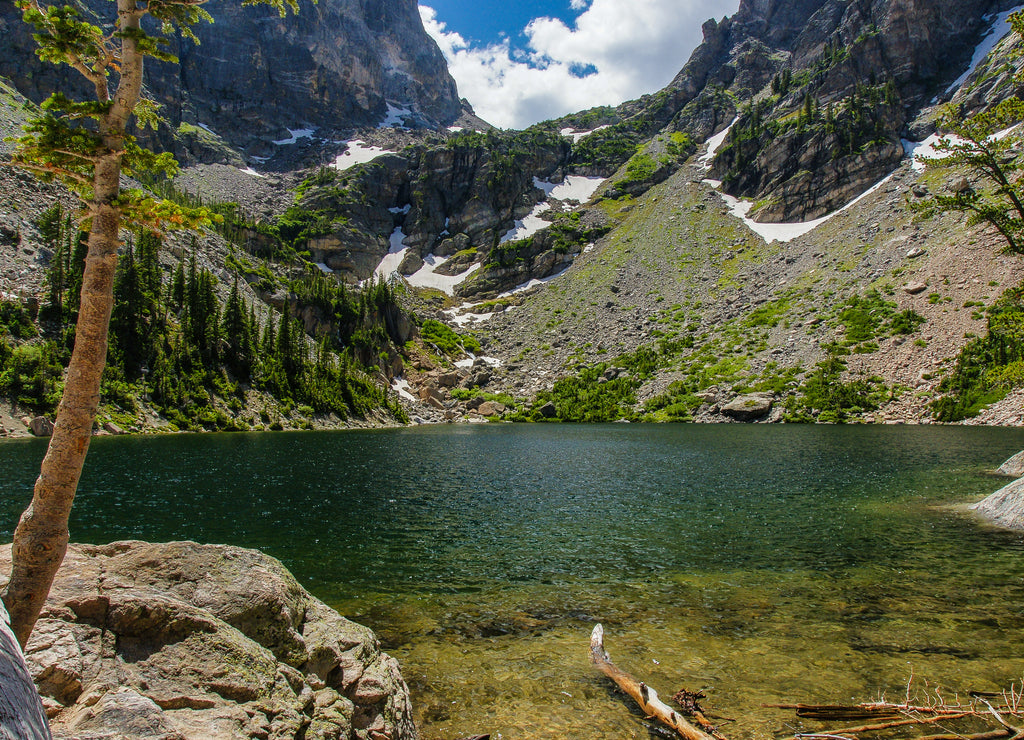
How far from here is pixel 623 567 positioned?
16797 millimetres

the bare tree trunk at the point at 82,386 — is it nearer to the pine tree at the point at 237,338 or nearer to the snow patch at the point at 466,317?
the pine tree at the point at 237,338

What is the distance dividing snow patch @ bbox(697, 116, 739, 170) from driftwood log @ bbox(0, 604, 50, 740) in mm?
197093

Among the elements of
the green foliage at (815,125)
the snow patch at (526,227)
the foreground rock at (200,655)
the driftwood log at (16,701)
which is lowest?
the foreground rock at (200,655)

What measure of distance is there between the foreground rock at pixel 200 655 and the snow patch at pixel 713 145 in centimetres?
19396

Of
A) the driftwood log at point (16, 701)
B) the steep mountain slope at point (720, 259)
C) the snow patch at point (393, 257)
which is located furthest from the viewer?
the snow patch at point (393, 257)

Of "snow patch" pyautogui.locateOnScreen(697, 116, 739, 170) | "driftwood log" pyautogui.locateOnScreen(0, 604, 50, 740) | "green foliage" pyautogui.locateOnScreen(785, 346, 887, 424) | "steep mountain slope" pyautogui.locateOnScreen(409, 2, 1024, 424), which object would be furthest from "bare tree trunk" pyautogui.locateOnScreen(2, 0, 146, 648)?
"snow patch" pyautogui.locateOnScreen(697, 116, 739, 170)

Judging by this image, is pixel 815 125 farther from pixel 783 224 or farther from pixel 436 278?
pixel 436 278

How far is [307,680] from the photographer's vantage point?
23.1ft

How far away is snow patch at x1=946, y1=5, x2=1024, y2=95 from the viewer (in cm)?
12975

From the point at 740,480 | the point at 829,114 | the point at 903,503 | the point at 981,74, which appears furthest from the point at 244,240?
the point at 981,74

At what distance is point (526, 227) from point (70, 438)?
195 m

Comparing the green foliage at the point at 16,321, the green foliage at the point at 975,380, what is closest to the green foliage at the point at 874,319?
the green foliage at the point at 975,380

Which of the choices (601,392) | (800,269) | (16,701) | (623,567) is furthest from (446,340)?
(16,701)

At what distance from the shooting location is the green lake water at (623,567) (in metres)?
9.55
